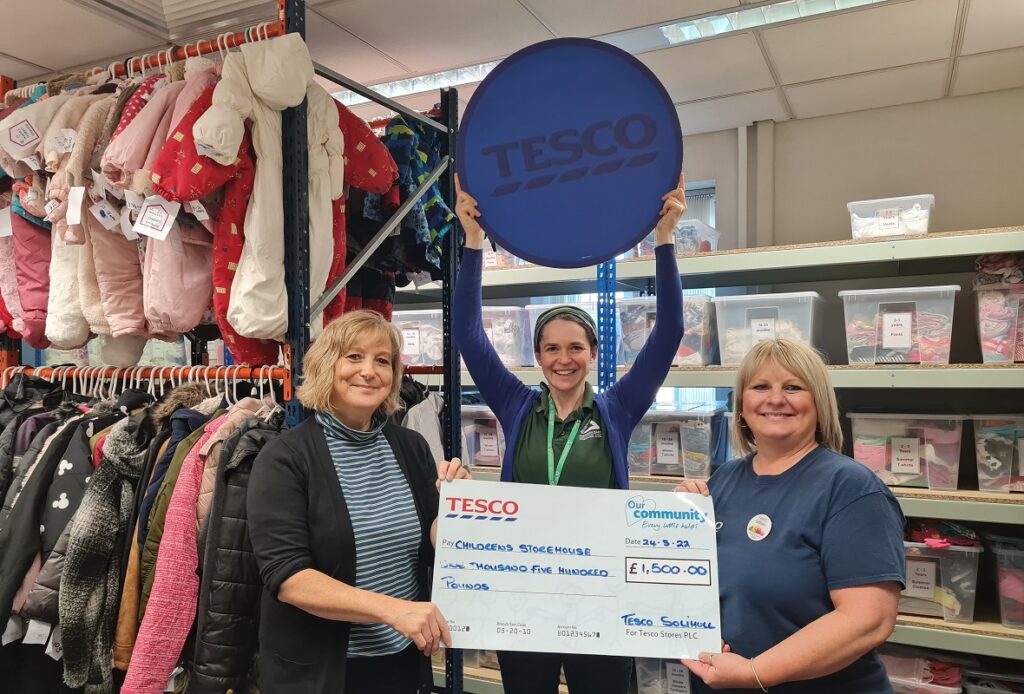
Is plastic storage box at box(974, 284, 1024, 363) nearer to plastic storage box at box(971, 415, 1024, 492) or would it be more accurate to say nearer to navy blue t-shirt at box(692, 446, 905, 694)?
plastic storage box at box(971, 415, 1024, 492)

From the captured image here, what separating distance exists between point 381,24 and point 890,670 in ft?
10.6

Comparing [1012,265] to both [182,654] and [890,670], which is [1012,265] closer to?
[890,670]

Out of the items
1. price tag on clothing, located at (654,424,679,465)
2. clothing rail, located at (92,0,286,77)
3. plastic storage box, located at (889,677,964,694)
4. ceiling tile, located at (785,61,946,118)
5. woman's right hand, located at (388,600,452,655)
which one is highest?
ceiling tile, located at (785,61,946,118)

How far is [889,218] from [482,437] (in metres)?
2.03

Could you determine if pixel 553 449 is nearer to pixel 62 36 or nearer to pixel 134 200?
pixel 134 200

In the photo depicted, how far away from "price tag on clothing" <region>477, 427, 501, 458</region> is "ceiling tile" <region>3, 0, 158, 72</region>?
230cm

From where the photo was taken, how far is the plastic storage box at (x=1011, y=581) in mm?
2551

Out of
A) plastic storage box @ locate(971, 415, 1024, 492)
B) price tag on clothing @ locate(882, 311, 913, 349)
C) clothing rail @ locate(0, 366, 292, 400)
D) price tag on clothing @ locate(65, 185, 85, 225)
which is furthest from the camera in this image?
price tag on clothing @ locate(882, 311, 913, 349)

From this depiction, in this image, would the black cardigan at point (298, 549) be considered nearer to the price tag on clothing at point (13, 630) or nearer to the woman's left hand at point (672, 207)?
the woman's left hand at point (672, 207)

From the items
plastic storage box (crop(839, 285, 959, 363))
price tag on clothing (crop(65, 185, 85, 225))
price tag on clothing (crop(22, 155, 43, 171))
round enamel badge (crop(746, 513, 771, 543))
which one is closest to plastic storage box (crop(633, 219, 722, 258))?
plastic storage box (crop(839, 285, 959, 363))

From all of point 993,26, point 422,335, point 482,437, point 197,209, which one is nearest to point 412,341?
point 422,335

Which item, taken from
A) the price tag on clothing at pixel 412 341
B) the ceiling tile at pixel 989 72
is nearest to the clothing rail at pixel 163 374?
the price tag on clothing at pixel 412 341

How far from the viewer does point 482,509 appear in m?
1.49

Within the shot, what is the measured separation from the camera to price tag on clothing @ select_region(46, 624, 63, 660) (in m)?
1.96
